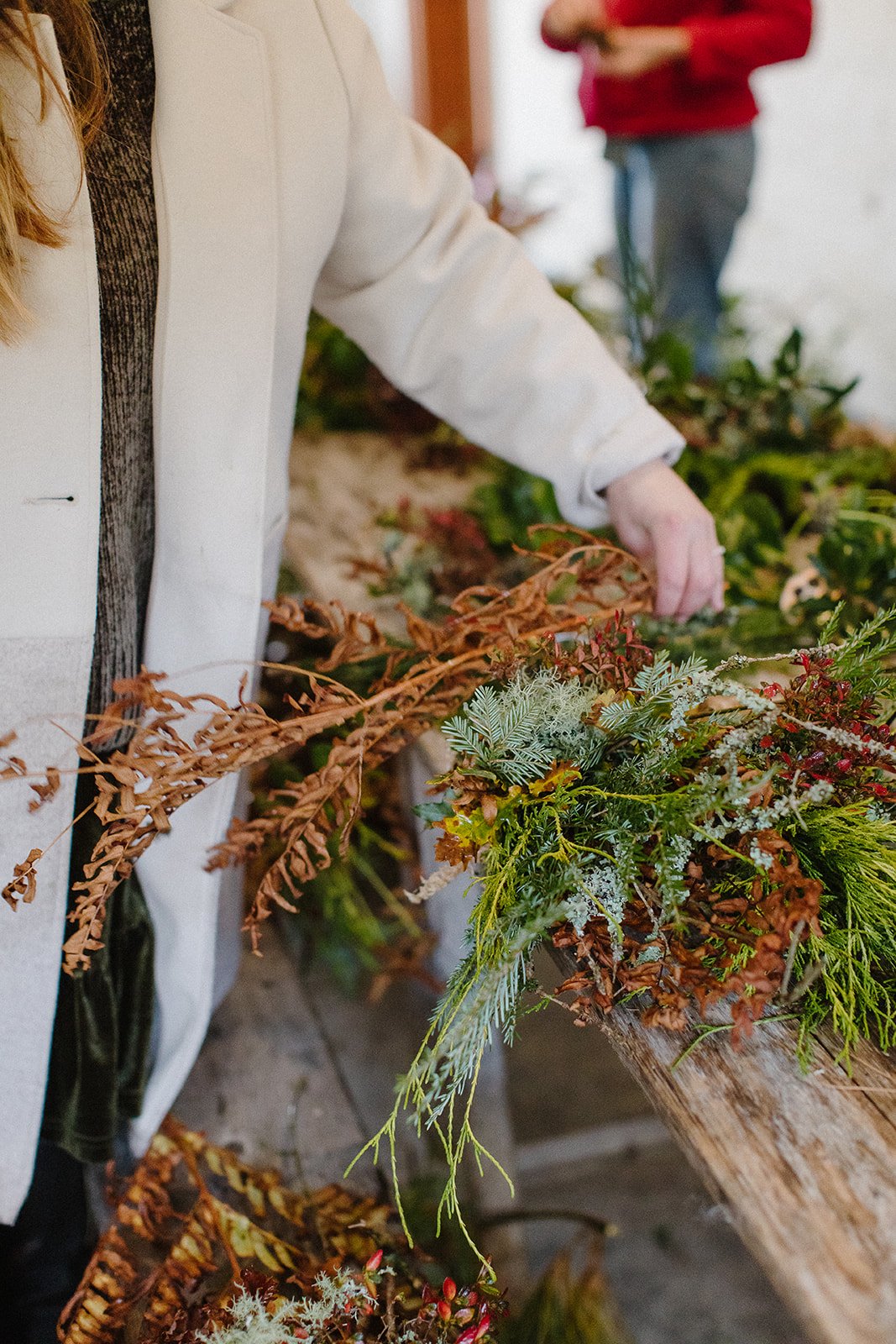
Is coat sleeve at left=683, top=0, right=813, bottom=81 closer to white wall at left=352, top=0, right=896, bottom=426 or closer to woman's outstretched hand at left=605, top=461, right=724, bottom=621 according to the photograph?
white wall at left=352, top=0, right=896, bottom=426

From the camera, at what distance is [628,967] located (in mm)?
644

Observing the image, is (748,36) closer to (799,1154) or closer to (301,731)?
(301,731)

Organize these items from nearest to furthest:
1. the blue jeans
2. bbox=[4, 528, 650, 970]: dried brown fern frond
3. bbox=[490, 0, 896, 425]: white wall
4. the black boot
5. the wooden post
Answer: bbox=[4, 528, 650, 970]: dried brown fern frond → the black boot → the blue jeans → bbox=[490, 0, 896, 425]: white wall → the wooden post

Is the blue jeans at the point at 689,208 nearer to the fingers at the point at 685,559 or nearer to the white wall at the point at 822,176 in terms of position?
the white wall at the point at 822,176

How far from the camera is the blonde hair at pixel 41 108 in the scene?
2.30ft

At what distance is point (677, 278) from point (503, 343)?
137 cm

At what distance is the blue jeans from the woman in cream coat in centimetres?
109

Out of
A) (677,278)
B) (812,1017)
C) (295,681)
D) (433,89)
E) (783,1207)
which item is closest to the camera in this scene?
(783,1207)

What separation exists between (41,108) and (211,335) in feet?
A: 0.64

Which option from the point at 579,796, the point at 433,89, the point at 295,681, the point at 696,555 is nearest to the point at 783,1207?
the point at 579,796

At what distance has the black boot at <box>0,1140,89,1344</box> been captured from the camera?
3.44 feet

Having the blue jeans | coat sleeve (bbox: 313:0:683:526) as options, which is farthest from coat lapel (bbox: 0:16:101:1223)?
the blue jeans

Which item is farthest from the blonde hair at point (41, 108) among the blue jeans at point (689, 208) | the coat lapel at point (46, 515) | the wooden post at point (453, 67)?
the wooden post at point (453, 67)

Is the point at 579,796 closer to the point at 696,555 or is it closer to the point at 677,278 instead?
the point at 696,555
